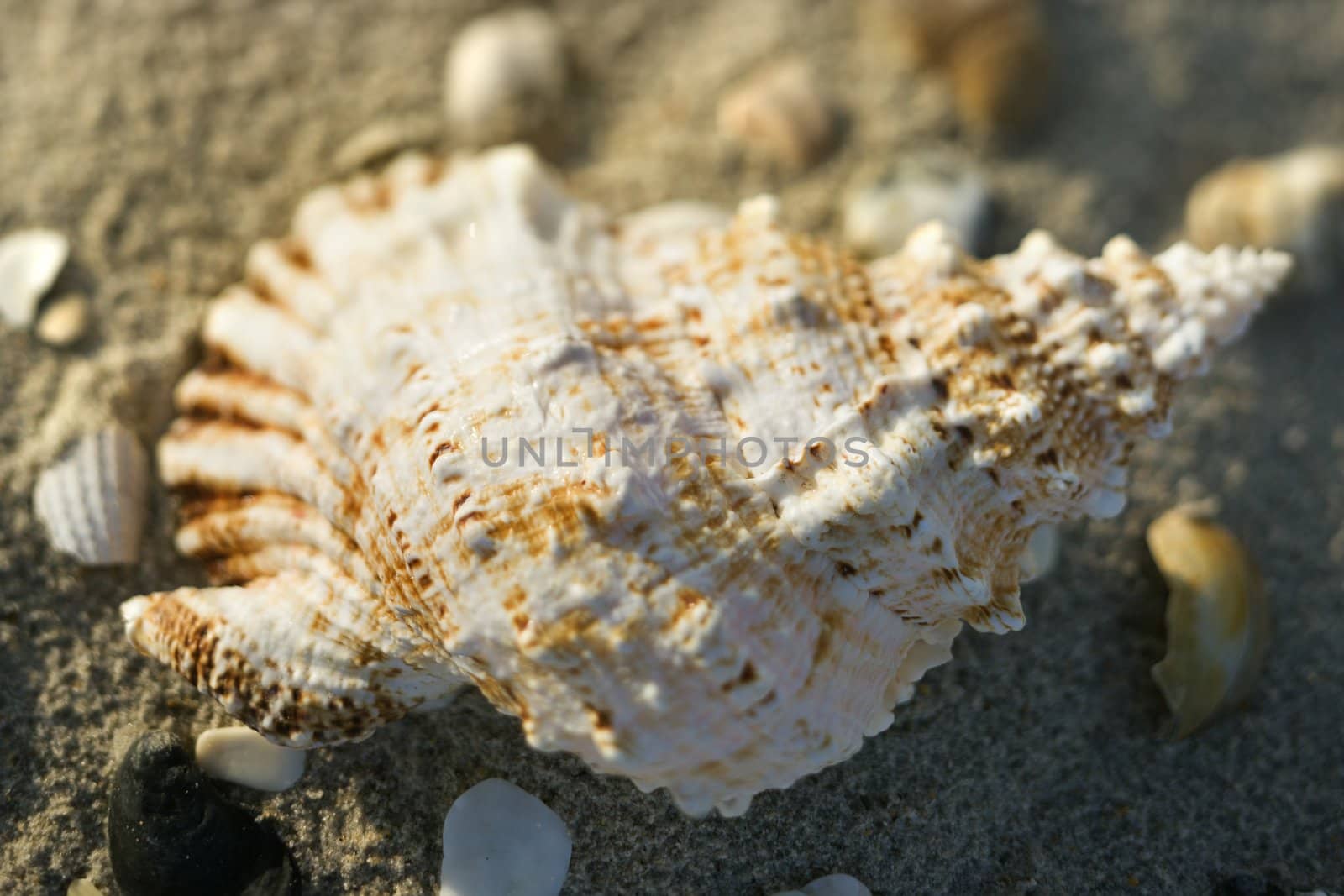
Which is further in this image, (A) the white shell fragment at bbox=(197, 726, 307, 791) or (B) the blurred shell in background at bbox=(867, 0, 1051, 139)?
(B) the blurred shell in background at bbox=(867, 0, 1051, 139)

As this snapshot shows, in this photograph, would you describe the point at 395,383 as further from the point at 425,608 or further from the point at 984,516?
the point at 984,516

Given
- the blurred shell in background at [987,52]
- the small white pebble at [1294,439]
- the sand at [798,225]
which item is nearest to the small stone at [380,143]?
the sand at [798,225]

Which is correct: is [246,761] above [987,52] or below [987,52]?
below

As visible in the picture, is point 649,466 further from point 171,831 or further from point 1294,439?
point 1294,439

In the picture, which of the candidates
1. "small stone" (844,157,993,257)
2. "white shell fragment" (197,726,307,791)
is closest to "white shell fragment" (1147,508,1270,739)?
"small stone" (844,157,993,257)

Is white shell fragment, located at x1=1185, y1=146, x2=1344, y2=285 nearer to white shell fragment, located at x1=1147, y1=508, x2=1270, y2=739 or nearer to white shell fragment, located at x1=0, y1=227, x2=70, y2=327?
white shell fragment, located at x1=1147, y1=508, x2=1270, y2=739

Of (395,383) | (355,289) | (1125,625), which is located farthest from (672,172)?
(1125,625)

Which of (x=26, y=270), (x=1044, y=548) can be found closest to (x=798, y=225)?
(x=1044, y=548)
